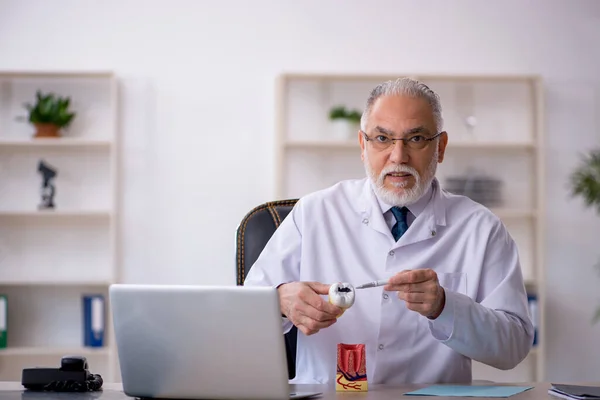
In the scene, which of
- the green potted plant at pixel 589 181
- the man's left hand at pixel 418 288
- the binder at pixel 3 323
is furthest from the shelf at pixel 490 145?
the man's left hand at pixel 418 288

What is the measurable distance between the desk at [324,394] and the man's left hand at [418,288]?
164 mm

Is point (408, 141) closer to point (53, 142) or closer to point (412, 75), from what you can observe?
point (412, 75)

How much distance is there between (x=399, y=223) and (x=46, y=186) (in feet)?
8.90

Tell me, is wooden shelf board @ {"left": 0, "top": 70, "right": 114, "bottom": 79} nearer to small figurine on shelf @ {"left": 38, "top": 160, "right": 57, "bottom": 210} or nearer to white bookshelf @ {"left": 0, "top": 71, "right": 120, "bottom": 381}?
white bookshelf @ {"left": 0, "top": 71, "right": 120, "bottom": 381}

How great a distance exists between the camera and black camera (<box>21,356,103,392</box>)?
1562 mm

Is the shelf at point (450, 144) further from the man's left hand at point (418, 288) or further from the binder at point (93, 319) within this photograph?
the man's left hand at point (418, 288)

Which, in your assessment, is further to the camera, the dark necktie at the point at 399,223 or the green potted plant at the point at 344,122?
the green potted plant at the point at 344,122

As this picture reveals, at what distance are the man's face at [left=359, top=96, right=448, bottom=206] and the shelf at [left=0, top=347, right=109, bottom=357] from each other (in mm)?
2552

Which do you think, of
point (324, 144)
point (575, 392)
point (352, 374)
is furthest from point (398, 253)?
point (324, 144)

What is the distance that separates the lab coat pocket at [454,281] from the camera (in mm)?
2023

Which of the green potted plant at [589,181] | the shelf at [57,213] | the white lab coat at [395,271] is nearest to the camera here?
the white lab coat at [395,271]

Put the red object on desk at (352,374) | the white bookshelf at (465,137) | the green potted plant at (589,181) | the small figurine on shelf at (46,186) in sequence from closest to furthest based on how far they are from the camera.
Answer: the red object on desk at (352,374), the green potted plant at (589,181), the small figurine on shelf at (46,186), the white bookshelf at (465,137)

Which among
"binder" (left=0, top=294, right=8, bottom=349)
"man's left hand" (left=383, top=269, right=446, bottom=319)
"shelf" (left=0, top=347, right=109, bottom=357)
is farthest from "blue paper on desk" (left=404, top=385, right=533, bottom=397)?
"binder" (left=0, top=294, right=8, bottom=349)

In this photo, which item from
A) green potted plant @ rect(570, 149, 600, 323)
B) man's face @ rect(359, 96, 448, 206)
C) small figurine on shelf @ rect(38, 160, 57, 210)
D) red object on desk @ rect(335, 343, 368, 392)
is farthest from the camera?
small figurine on shelf @ rect(38, 160, 57, 210)
